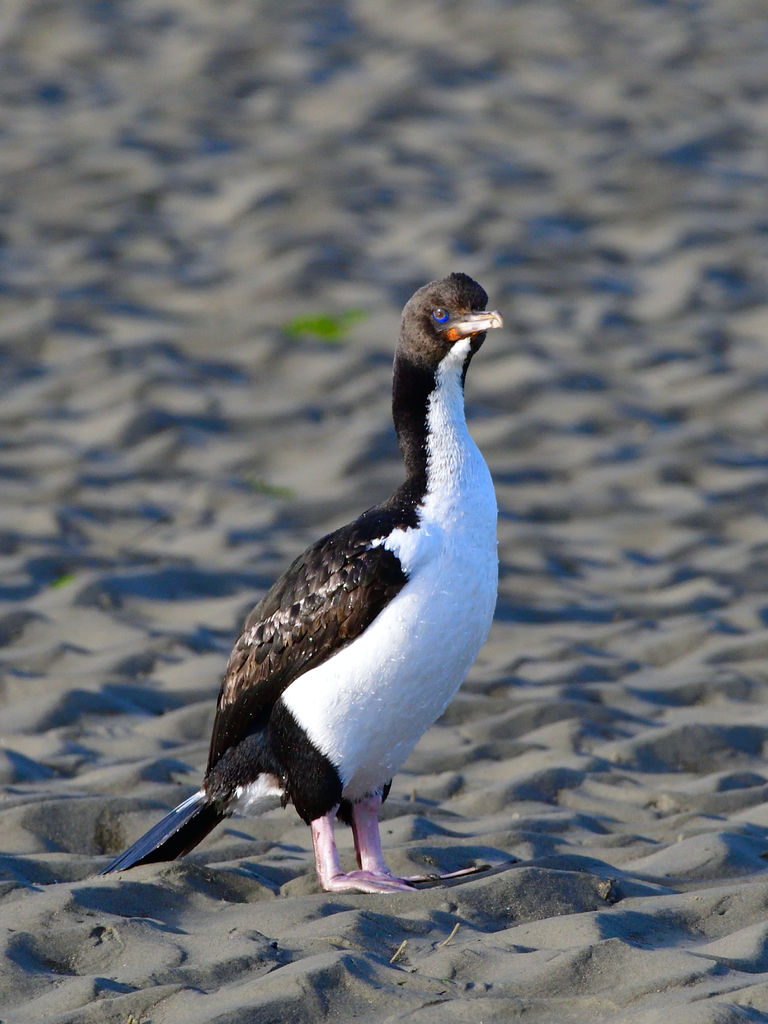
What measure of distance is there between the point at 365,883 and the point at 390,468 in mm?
5062

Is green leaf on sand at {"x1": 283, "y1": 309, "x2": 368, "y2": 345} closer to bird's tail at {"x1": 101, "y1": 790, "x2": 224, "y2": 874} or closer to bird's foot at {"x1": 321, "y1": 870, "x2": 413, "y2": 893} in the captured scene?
bird's tail at {"x1": 101, "y1": 790, "x2": 224, "y2": 874}

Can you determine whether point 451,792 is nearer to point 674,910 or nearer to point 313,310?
point 674,910

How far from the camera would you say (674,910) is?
427cm

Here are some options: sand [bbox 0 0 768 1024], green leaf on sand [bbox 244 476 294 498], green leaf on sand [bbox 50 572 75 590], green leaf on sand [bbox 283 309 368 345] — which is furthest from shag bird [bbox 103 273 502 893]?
green leaf on sand [bbox 283 309 368 345]

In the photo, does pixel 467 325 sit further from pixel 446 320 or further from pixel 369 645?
pixel 369 645

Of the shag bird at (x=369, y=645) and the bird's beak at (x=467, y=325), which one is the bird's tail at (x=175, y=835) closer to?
the shag bird at (x=369, y=645)

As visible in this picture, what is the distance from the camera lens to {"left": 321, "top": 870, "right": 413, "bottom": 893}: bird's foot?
454cm

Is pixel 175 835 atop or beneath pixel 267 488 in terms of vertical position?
atop

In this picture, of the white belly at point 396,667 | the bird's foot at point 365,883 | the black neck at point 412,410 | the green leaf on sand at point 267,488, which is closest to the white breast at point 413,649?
the white belly at point 396,667

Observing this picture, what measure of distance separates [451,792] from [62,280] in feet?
22.0

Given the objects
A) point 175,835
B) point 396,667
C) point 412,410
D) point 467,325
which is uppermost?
point 467,325

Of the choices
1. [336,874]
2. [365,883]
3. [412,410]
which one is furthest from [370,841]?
[412,410]

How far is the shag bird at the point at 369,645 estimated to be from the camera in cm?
473

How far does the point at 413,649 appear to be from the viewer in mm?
4711
